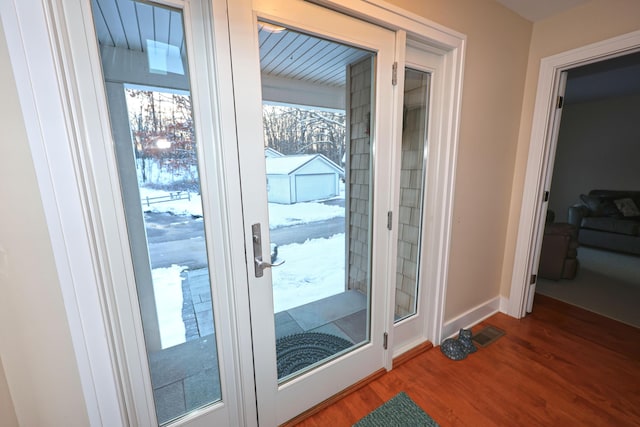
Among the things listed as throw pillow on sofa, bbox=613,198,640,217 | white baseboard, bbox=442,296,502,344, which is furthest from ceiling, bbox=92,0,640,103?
throw pillow on sofa, bbox=613,198,640,217

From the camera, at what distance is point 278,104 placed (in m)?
1.26

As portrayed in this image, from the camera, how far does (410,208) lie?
190 centimetres

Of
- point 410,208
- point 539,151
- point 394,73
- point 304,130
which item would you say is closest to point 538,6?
point 539,151

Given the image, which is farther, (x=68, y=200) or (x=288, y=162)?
(x=288, y=162)

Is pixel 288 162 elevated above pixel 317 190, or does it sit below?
above

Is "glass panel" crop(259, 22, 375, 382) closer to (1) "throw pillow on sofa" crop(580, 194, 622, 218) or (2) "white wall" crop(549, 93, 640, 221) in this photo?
(1) "throw pillow on sofa" crop(580, 194, 622, 218)

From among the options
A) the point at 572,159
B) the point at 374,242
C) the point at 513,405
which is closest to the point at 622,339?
the point at 513,405

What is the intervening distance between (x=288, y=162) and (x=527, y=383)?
2075 millimetres

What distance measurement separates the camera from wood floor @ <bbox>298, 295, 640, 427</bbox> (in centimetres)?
146

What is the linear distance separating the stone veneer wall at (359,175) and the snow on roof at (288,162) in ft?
0.64

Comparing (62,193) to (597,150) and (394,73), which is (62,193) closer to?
(394,73)

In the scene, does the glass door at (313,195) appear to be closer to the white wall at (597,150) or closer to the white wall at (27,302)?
the white wall at (27,302)

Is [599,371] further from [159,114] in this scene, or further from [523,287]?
[159,114]

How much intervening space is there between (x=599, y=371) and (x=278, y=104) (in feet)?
8.87
